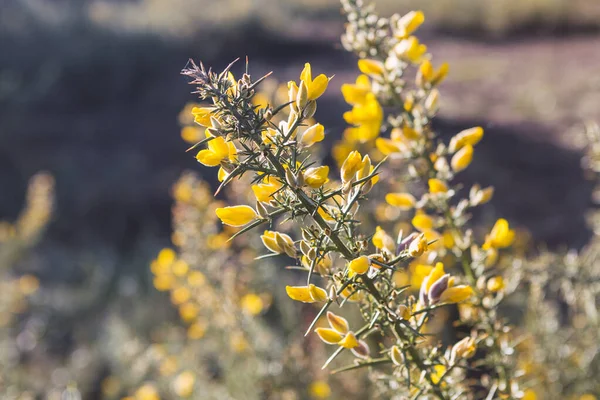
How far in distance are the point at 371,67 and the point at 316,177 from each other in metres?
0.44

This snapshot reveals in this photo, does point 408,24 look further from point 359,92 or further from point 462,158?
point 462,158

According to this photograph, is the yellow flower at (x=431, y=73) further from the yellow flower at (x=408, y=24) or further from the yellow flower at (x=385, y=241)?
the yellow flower at (x=385, y=241)

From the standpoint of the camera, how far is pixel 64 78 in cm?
919

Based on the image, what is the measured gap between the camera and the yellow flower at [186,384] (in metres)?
2.52

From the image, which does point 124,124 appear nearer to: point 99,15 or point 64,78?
point 64,78

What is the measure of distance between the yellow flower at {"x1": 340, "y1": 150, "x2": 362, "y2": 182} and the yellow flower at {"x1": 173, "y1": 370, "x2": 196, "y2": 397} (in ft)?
6.52

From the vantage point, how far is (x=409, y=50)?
1.15 m

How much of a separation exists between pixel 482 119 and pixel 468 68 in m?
2.46

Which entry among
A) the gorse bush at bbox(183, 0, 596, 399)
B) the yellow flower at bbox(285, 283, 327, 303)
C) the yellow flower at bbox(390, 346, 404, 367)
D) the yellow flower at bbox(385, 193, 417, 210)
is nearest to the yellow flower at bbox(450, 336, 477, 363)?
the gorse bush at bbox(183, 0, 596, 399)

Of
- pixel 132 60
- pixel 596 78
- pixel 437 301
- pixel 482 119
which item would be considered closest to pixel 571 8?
pixel 596 78

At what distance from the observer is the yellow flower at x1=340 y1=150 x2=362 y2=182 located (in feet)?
2.75

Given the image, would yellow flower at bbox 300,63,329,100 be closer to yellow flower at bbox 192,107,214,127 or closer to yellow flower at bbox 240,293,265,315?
yellow flower at bbox 192,107,214,127

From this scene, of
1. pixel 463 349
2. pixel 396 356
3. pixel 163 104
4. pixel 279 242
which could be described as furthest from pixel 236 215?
pixel 163 104

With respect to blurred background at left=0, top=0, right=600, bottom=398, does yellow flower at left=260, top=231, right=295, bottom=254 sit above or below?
above
